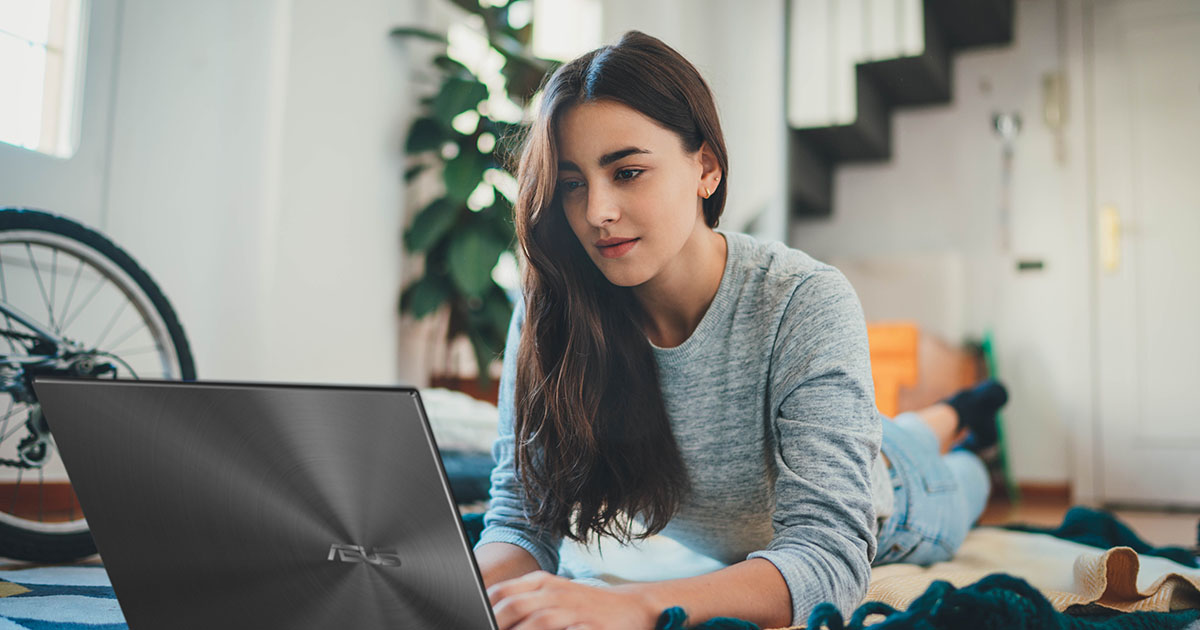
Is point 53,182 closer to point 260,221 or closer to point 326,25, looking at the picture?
point 260,221

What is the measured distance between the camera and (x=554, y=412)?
0.87 meters

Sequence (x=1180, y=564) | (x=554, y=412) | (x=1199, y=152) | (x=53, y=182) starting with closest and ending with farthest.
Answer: (x=554, y=412) < (x=1180, y=564) < (x=53, y=182) < (x=1199, y=152)

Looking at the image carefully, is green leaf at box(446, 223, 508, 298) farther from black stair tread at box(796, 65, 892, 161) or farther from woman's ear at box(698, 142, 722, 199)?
woman's ear at box(698, 142, 722, 199)

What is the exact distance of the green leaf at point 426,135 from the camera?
2.60m

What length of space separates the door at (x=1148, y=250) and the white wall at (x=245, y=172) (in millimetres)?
2669

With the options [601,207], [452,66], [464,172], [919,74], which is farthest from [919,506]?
[919,74]

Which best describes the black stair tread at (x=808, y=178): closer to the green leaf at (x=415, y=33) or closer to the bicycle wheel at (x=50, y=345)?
the green leaf at (x=415, y=33)

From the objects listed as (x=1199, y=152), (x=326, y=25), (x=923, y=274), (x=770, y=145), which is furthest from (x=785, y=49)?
(x=326, y=25)

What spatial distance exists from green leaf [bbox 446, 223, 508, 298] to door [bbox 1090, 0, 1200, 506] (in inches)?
91.7

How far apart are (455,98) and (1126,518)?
8.43ft

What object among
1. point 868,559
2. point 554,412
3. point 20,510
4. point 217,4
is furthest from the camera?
point 217,4

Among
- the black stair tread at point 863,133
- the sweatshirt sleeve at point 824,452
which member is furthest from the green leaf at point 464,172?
the sweatshirt sleeve at point 824,452

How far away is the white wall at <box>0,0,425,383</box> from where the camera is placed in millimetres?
1853

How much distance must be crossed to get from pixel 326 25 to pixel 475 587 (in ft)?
6.91
